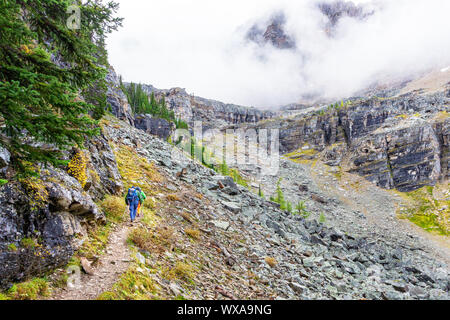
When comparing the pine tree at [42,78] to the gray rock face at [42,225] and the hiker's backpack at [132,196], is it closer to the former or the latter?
the gray rock face at [42,225]

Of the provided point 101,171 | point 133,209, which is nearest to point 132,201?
point 133,209

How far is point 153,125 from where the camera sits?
88.8 meters

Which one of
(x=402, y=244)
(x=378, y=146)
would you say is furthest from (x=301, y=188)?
(x=378, y=146)

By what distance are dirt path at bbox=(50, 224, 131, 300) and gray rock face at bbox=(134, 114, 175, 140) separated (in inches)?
3181

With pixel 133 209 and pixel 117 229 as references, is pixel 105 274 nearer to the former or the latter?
pixel 117 229

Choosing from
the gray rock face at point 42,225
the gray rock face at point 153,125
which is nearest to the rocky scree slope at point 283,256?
the gray rock face at point 42,225

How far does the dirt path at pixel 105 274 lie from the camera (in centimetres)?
640

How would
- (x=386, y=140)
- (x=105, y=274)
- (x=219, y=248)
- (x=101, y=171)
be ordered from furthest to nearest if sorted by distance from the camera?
(x=386, y=140) < (x=219, y=248) < (x=101, y=171) < (x=105, y=274)

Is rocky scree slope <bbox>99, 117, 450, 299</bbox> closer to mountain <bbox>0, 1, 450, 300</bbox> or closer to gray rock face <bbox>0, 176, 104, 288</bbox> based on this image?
mountain <bbox>0, 1, 450, 300</bbox>

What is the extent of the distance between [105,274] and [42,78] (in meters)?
5.99

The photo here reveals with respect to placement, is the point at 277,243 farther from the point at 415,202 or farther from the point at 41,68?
the point at 415,202

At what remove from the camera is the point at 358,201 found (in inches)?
3236

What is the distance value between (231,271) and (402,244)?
53.9 meters

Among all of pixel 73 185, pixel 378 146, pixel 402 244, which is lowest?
pixel 402 244
